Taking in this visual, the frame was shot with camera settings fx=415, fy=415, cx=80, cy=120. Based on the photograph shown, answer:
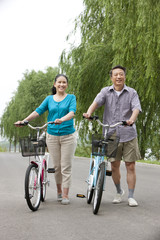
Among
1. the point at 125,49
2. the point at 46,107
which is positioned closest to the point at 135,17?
the point at 125,49

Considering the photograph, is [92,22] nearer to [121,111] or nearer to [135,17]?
[135,17]

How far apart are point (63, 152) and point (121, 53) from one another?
26.7 ft

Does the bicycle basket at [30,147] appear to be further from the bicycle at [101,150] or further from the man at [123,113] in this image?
the man at [123,113]

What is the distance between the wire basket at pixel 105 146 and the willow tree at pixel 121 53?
7.12 meters

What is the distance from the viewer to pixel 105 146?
5.29 meters

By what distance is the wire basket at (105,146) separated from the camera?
5266mm

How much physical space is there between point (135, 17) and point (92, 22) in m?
5.69

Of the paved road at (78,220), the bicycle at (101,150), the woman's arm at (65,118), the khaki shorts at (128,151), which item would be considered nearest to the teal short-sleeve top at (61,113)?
the woman's arm at (65,118)

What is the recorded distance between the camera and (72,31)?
18.4 m

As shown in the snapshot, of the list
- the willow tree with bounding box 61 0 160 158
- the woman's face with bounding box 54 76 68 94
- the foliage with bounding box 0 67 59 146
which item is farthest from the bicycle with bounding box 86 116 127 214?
the foliage with bounding box 0 67 59 146

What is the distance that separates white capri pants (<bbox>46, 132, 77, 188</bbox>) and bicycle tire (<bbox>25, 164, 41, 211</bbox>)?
0.52 meters

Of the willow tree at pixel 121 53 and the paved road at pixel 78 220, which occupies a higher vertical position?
the willow tree at pixel 121 53

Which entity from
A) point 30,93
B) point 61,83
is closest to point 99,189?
point 61,83

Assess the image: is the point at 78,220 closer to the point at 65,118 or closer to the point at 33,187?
the point at 33,187
